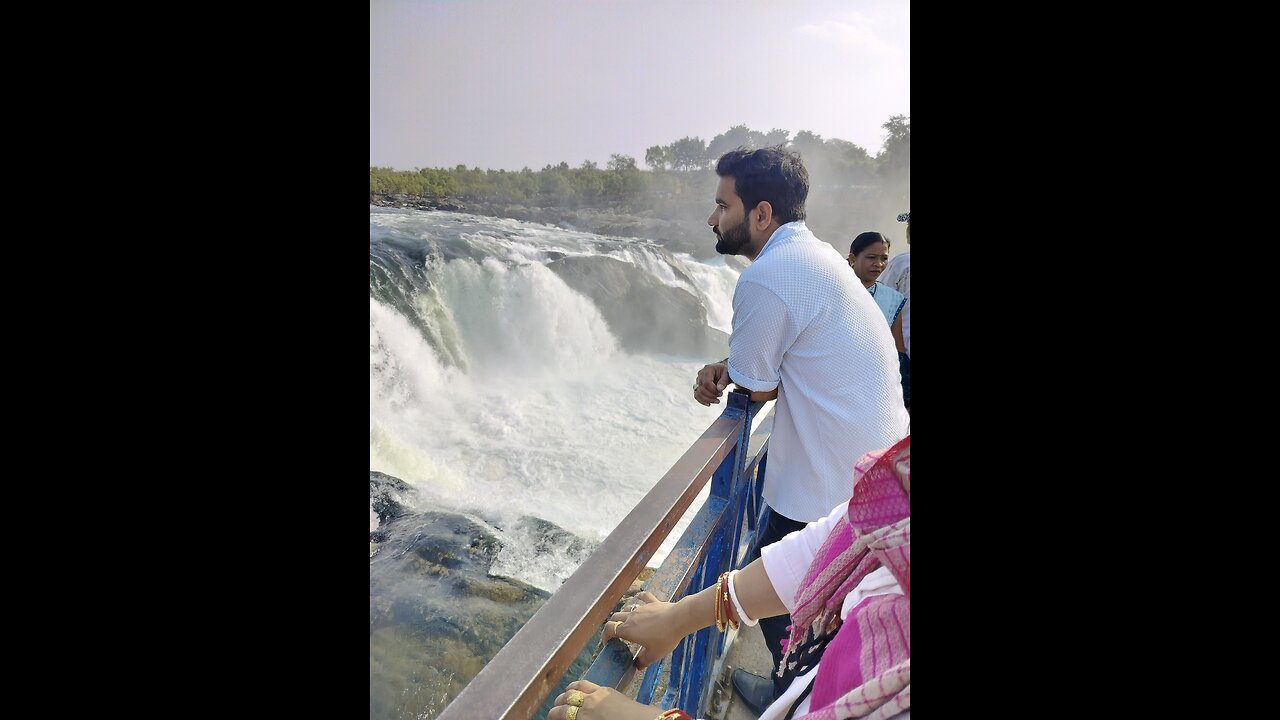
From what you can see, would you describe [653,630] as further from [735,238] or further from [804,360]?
[735,238]

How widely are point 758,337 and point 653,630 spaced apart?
3.19 feet

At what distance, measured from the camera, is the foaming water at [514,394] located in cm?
948

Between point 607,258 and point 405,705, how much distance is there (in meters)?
11.6

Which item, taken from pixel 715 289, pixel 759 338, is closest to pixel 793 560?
pixel 759 338

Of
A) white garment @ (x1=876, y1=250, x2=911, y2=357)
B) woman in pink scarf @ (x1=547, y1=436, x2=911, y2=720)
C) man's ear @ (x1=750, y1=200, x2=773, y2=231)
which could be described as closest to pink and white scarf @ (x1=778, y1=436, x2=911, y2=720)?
woman in pink scarf @ (x1=547, y1=436, x2=911, y2=720)

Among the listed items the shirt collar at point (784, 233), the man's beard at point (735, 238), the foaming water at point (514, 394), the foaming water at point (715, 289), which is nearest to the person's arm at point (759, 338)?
the shirt collar at point (784, 233)

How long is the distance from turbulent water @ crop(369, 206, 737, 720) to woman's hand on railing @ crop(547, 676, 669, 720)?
5.11 meters

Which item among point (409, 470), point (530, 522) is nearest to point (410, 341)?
point (409, 470)

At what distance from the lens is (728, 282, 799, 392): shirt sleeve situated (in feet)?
6.27

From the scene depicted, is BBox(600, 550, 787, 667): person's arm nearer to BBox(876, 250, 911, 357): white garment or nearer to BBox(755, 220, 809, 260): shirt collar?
BBox(755, 220, 809, 260): shirt collar
